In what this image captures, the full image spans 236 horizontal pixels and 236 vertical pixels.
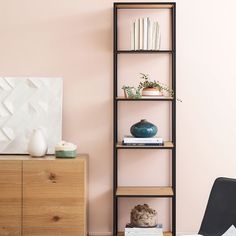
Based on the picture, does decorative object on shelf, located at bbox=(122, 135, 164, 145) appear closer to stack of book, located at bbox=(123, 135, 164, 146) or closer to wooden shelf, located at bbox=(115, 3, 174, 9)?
stack of book, located at bbox=(123, 135, 164, 146)

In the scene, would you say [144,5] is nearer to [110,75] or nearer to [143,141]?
[110,75]

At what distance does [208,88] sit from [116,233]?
1.37 metres

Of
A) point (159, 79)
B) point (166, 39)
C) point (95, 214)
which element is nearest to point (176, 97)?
point (159, 79)

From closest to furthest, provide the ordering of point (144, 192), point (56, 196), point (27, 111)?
point (56, 196) < point (144, 192) < point (27, 111)

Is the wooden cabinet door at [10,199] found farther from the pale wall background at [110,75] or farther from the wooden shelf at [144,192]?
the wooden shelf at [144,192]

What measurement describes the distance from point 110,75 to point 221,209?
1.77 metres

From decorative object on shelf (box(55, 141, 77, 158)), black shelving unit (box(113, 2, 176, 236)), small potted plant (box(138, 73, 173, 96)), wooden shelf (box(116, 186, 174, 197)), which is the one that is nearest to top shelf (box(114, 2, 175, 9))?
black shelving unit (box(113, 2, 176, 236))

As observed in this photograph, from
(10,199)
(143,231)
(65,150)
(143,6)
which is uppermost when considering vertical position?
(143,6)

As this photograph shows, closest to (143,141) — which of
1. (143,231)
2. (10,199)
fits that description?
(143,231)

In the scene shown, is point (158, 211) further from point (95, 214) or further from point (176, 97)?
point (176, 97)

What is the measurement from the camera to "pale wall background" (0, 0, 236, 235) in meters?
4.16

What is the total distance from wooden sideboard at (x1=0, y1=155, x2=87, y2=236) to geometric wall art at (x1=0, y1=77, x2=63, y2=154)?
34 cm

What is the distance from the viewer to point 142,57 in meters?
4.18

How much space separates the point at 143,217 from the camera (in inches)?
154
